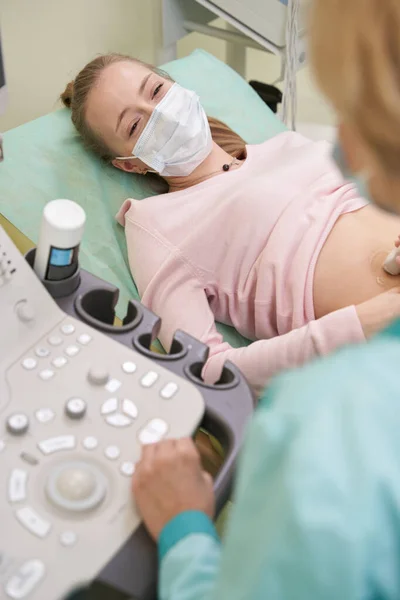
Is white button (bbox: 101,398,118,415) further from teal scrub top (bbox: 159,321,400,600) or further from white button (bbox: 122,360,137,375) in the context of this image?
teal scrub top (bbox: 159,321,400,600)

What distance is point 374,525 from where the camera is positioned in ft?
1.33

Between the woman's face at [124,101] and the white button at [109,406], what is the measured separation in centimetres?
83

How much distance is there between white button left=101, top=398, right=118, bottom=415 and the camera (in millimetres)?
839

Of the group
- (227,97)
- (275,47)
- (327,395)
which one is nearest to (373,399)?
(327,395)

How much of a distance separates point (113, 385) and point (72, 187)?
2.72 ft

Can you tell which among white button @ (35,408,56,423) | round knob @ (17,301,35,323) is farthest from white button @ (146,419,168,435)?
round knob @ (17,301,35,323)

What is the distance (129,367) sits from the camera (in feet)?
2.95

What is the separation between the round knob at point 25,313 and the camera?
3.01 ft

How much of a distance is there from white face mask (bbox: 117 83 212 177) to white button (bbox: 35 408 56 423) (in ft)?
2.72

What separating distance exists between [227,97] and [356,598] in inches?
67.2

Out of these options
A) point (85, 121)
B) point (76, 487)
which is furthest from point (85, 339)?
point (85, 121)

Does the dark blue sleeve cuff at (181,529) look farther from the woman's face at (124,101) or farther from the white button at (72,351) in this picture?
the woman's face at (124,101)

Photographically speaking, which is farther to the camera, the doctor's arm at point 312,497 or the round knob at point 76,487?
the round knob at point 76,487

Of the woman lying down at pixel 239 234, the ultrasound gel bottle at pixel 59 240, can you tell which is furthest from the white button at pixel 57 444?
the woman lying down at pixel 239 234
